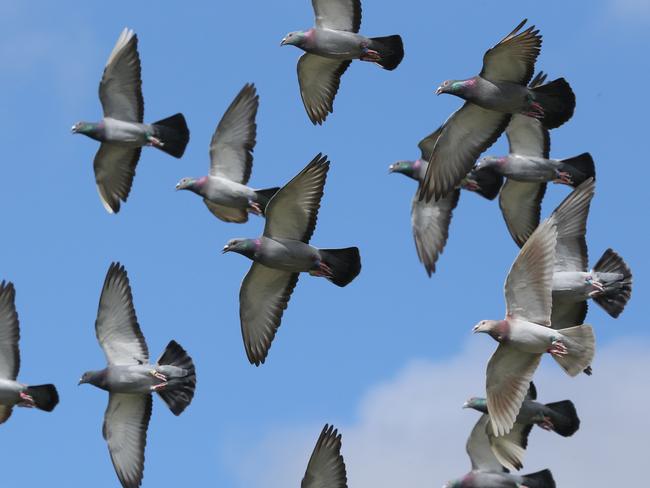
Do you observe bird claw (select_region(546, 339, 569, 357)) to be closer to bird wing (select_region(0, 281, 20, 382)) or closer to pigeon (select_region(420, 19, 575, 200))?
pigeon (select_region(420, 19, 575, 200))

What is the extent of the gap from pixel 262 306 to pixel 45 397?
3.44m

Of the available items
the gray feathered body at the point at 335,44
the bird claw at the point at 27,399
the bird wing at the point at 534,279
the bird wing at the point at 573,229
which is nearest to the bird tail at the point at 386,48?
the gray feathered body at the point at 335,44

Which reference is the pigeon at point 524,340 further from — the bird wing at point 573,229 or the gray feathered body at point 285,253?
the gray feathered body at point 285,253

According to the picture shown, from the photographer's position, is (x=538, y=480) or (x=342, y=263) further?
(x=538, y=480)

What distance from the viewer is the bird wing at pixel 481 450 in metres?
25.8

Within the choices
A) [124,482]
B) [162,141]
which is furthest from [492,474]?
[162,141]

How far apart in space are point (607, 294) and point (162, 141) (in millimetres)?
7000

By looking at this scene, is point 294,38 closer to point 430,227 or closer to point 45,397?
point 430,227

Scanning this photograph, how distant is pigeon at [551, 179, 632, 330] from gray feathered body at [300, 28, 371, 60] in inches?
146

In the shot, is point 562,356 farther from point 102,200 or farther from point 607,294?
point 102,200

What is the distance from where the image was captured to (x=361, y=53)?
26.0m

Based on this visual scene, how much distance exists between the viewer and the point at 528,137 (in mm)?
27344

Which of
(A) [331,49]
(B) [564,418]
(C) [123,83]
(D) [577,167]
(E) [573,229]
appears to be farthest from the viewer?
(C) [123,83]

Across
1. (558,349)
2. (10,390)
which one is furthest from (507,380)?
(10,390)
